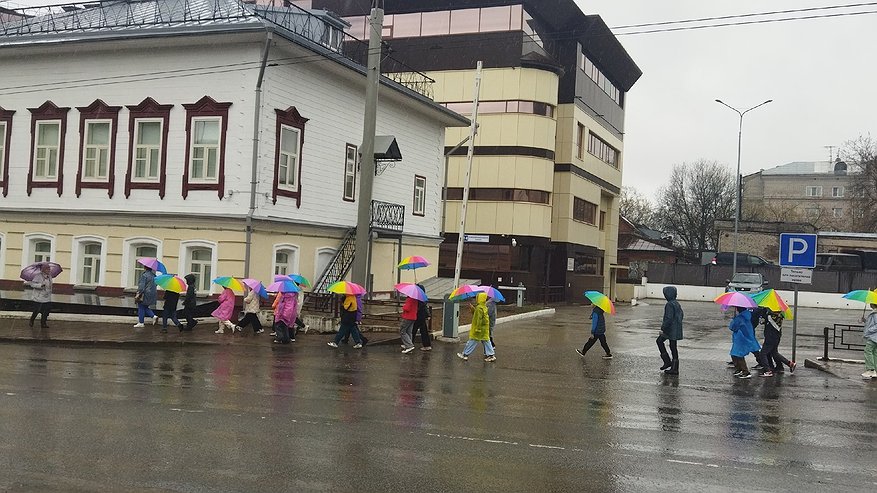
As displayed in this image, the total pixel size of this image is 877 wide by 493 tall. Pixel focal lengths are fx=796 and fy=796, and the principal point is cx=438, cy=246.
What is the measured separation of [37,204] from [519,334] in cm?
1611

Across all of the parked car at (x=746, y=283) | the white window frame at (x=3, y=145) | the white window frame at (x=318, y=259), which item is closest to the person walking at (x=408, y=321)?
the white window frame at (x=318, y=259)

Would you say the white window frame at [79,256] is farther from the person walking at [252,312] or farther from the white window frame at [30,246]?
the person walking at [252,312]

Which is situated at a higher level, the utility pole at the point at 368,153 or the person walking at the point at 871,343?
the utility pole at the point at 368,153

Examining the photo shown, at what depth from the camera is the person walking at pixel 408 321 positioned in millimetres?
18734

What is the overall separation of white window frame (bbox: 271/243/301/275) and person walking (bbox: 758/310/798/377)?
1394 centimetres

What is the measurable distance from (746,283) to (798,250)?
1297 inches

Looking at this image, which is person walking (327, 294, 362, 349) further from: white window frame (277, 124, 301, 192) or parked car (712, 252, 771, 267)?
parked car (712, 252, 771, 267)

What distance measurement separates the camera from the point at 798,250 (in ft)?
60.4

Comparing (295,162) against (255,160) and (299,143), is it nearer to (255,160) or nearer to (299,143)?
(299,143)

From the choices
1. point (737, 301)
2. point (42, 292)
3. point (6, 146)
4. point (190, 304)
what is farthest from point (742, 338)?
point (6, 146)

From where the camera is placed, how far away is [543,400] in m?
12.4

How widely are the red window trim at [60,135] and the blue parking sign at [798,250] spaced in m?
21.4

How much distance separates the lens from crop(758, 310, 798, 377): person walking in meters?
16.8

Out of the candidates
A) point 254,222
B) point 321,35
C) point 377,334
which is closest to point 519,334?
point 377,334
